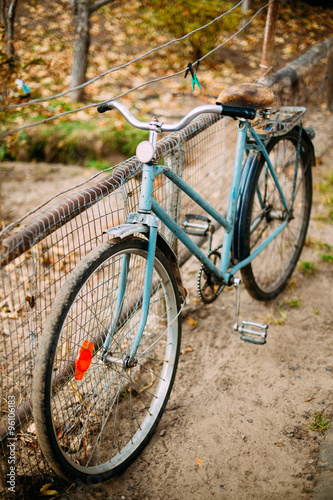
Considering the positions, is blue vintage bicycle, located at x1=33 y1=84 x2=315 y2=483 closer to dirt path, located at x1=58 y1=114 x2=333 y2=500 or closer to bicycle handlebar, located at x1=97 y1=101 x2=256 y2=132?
bicycle handlebar, located at x1=97 y1=101 x2=256 y2=132

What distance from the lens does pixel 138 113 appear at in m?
5.84

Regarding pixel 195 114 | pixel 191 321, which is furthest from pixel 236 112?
pixel 191 321

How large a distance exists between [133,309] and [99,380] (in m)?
0.43

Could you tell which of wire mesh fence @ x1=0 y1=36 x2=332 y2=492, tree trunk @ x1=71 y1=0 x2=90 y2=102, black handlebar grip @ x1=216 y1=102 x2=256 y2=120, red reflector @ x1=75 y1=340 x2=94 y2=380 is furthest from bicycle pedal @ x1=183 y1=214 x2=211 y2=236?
tree trunk @ x1=71 y1=0 x2=90 y2=102

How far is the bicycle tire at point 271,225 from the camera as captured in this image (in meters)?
2.42

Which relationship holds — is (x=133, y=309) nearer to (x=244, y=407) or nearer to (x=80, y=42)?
(x=244, y=407)

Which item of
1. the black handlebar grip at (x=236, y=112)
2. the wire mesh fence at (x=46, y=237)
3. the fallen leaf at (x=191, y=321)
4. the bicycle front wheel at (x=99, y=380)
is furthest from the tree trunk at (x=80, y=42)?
the black handlebar grip at (x=236, y=112)

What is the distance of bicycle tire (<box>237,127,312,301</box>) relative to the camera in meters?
2.42

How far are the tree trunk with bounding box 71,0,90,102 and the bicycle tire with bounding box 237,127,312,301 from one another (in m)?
3.64

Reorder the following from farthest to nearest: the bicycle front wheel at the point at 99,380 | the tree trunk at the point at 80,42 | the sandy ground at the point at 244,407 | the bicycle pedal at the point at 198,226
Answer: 1. the tree trunk at the point at 80,42
2. the bicycle pedal at the point at 198,226
3. the sandy ground at the point at 244,407
4. the bicycle front wheel at the point at 99,380

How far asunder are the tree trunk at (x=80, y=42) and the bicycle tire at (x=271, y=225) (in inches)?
143

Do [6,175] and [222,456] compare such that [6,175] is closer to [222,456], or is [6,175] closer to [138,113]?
[138,113]

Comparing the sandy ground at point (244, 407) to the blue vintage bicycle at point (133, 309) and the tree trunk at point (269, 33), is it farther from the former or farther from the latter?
the tree trunk at point (269, 33)

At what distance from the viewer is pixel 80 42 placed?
19.2 feet
